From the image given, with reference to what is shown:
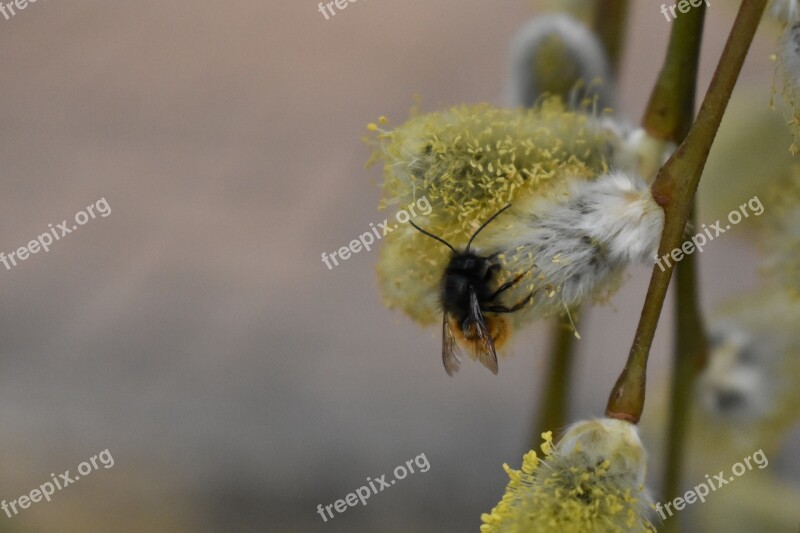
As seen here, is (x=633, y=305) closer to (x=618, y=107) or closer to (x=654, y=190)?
(x=618, y=107)

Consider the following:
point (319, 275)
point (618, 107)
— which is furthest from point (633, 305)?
point (618, 107)
